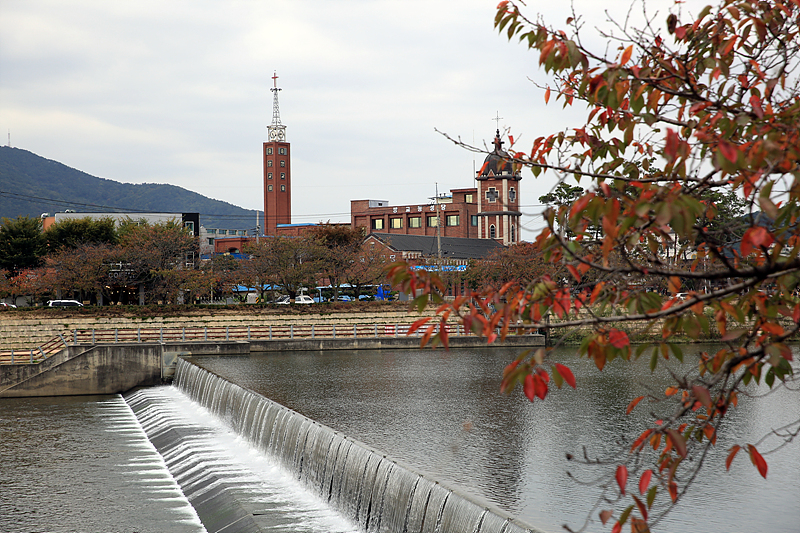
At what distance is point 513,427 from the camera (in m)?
14.9

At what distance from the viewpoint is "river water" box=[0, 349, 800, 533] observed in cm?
987

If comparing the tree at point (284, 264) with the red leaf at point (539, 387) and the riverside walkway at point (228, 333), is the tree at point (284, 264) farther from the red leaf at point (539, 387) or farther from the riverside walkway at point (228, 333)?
the red leaf at point (539, 387)

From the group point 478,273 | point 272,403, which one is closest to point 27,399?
point 272,403

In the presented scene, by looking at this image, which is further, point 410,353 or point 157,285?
point 157,285

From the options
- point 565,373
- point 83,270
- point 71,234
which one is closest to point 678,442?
point 565,373

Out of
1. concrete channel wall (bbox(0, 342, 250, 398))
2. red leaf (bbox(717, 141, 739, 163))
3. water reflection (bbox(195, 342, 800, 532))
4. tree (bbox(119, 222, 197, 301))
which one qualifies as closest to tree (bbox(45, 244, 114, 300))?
tree (bbox(119, 222, 197, 301))

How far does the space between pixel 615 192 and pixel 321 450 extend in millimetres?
10351

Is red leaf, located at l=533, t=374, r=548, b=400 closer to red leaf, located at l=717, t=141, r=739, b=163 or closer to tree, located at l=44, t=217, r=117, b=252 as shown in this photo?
red leaf, located at l=717, t=141, r=739, b=163

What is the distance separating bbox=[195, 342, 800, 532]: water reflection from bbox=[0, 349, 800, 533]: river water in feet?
0.11

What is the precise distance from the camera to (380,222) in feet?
355

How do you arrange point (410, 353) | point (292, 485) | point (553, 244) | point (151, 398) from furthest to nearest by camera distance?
point (410, 353) < point (151, 398) < point (292, 485) < point (553, 244)

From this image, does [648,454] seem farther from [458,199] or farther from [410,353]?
[458,199]

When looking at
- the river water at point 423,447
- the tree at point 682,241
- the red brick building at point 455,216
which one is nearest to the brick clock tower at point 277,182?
the red brick building at point 455,216

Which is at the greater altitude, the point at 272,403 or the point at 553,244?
the point at 553,244
